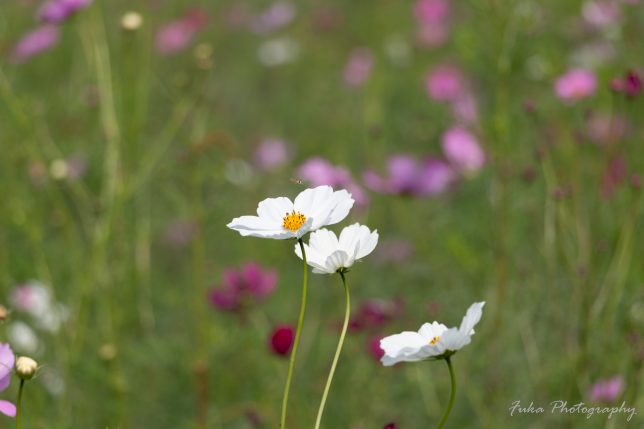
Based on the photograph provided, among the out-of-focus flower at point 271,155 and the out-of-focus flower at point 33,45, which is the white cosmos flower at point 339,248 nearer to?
the out-of-focus flower at point 33,45

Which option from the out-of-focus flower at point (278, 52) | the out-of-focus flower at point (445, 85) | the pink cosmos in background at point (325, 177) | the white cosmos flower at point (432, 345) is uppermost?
the white cosmos flower at point (432, 345)

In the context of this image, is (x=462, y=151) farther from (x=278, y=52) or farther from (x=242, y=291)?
(x=278, y=52)

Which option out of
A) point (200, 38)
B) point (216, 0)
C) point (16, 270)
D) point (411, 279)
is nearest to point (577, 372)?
point (411, 279)

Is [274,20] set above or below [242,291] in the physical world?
below

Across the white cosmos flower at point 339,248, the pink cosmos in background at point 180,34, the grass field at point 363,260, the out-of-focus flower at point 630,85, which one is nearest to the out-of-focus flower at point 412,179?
the grass field at point 363,260

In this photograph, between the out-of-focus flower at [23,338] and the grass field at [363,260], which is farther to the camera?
the out-of-focus flower at [23,338]

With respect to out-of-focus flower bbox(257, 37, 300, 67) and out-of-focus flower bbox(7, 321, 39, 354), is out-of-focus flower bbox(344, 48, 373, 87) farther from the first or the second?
out-of-focus flower bbox(7, 321, 39, 354)

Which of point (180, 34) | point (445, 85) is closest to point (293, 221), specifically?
point (445, 85)
